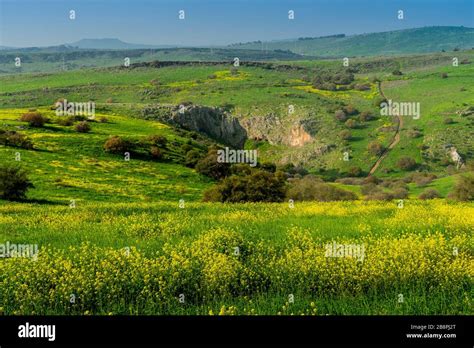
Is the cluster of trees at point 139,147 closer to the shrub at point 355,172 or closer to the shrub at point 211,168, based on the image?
the shrub at point 211,168

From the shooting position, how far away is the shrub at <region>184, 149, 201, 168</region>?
6062cm

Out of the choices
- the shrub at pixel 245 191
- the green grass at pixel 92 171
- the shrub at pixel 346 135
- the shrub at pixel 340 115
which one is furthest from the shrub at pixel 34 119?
the shrub at pixel 340 115

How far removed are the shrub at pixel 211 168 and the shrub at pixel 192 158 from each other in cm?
185

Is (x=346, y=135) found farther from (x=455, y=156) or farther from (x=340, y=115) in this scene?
(x=455, y=156)

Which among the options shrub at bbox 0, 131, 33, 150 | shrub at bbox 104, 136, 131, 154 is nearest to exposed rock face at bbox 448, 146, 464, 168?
shrub at bbox 104, 136, 131, 154

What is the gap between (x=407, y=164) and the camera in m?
109

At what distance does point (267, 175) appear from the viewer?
133 feet

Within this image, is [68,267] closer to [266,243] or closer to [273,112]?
[266,243]

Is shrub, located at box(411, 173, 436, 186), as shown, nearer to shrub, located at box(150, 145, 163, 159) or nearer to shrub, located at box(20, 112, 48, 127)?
shrub, located at box(150, 145, 163, 159)

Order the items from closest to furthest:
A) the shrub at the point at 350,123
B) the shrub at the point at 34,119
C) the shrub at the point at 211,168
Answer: the shrub at the point at 211,168, the shrub at the point at 34,119, the shrub at the point at 350,123

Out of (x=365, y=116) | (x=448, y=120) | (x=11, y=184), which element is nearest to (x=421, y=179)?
(x=448, y=120)

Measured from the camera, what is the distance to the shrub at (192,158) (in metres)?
60.6

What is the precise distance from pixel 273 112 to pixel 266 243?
149 m
